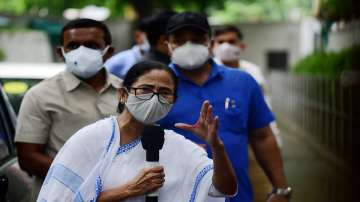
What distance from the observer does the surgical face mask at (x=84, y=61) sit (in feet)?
Result: 15.6

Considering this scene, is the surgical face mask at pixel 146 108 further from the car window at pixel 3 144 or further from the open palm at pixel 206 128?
the car window at pixel 3 144

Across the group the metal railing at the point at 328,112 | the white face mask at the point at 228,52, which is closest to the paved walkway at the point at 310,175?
the metal railing at the point at 328,112

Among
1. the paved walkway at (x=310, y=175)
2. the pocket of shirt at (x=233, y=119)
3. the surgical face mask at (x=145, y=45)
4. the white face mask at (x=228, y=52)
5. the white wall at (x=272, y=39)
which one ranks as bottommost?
the white wall at (x=272, y=39)

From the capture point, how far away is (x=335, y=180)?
38.9 feet

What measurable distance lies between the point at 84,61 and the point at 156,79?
1255mm

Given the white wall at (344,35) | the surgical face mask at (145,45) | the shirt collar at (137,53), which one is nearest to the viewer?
the surgical face mask at (145,45)

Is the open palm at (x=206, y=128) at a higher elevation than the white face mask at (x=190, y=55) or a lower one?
higher

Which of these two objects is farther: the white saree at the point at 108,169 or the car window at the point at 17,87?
the car window at the point at 17,87

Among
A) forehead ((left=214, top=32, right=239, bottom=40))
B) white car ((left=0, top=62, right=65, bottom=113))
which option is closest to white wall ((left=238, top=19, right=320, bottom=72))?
forehead ((left=214, top=32, right=239, bottom=40))

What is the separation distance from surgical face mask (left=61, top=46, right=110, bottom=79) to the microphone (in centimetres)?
144

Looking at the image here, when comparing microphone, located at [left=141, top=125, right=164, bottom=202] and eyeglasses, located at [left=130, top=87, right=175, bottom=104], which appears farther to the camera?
eyeglasses, located at [left=130, top=87, right=175, bottom=104]

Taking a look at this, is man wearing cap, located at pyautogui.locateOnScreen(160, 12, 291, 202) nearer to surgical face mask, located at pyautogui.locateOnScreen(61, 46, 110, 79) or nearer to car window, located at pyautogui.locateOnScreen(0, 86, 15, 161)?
Answer: surgical face mask, located at pyautogui.locateOnScreen(61, 46, 110, 79)

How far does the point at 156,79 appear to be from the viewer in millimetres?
3580

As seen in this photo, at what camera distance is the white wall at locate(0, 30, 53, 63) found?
1021 inches
